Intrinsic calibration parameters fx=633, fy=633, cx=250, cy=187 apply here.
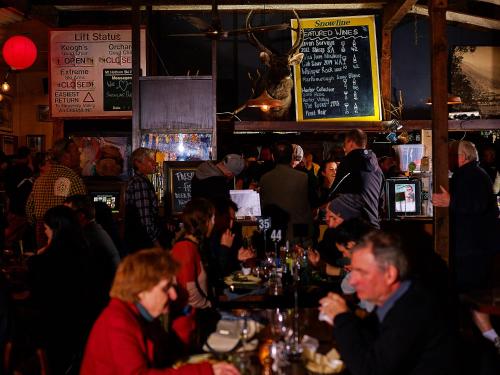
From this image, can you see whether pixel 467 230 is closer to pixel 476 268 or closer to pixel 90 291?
pixel 476 268

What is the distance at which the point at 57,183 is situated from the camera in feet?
22.2

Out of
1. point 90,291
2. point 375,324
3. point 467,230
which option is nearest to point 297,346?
point 375,324

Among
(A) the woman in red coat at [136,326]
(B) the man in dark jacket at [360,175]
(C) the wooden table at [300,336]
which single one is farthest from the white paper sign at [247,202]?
(A) the woman in red coat at [136,326]

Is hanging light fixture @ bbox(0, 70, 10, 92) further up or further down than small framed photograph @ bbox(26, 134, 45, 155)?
further up

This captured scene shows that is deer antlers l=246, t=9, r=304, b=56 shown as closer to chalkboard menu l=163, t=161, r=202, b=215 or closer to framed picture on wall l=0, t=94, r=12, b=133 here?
chalkboard menu l=163, t=161, r=202, b=215

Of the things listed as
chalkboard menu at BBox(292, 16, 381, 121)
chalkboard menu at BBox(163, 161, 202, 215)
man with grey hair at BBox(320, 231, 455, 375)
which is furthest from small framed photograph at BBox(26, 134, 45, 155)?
man with grey hair at BBox(320, 231, 455, 375)

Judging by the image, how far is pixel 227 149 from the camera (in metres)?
10.8

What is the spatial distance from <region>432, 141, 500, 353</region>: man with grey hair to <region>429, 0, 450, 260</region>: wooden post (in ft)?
1.56

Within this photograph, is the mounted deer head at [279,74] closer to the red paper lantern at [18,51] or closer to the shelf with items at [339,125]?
the shelf with items at [339,125]

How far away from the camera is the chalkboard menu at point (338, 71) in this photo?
996cm

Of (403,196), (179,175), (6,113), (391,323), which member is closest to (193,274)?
(391,323)

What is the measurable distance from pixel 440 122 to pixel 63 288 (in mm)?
4263

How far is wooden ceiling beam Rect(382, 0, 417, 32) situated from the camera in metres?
8.96

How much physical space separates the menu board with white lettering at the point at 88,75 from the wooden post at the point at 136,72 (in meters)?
1.14
